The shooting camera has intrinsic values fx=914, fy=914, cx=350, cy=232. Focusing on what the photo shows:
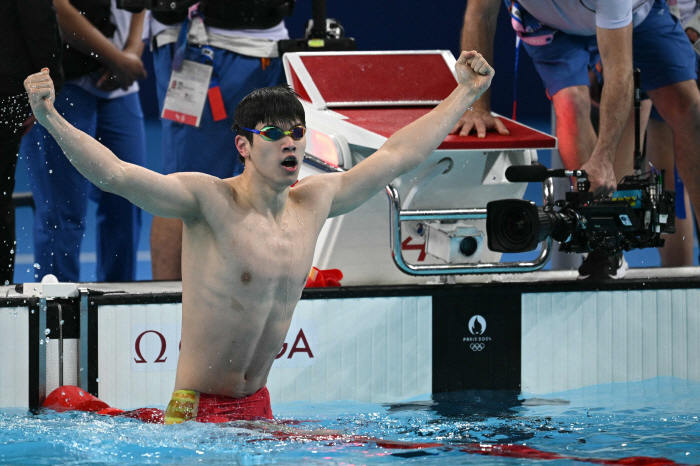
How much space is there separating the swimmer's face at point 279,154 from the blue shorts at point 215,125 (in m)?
1.91

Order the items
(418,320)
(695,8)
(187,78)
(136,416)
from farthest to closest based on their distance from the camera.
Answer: (695,8) → (187,78) → (418,320) → (136,416)

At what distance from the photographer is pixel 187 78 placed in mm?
4293

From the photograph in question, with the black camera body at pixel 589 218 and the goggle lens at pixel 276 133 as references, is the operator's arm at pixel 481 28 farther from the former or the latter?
the goggle lens at pixel 276 133

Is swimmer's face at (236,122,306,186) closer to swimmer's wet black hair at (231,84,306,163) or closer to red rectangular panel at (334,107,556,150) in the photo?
swimmer's wet black hair at (231,84,306,163)

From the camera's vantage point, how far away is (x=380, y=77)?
4066 millimetres

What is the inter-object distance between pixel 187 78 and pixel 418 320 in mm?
1644

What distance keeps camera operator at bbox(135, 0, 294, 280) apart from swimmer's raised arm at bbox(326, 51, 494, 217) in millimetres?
1682

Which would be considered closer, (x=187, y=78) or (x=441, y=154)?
(x=441, y=154)

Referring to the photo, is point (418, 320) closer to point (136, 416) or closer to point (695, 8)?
point (136, 416)

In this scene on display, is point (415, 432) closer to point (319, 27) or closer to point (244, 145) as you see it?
point (244, 145)

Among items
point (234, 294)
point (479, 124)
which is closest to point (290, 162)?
point (234, 294)

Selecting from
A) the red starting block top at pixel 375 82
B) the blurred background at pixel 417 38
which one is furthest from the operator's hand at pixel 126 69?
the blurred background at pixel 417 38

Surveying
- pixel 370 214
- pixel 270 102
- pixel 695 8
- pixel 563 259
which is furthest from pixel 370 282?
pixel 695 8

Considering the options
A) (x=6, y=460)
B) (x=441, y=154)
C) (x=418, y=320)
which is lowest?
(x=6, y=460)
